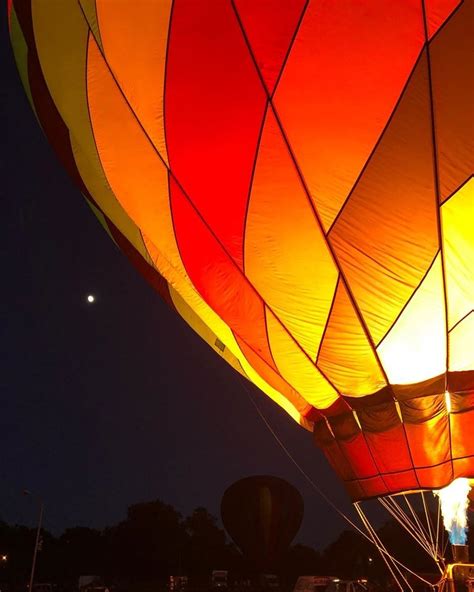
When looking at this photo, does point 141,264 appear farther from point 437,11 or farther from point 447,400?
point 437,11

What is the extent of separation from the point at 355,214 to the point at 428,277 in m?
0.52

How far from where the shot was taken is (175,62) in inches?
130

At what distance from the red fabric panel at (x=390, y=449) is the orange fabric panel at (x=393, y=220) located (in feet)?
1.99

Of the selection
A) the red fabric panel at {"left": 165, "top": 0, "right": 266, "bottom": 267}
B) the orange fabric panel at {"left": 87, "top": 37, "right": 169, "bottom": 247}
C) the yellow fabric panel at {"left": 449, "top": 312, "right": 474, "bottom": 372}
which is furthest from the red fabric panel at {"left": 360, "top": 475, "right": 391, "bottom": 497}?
the orange fabric panel at {"left": 87, "top": 37, "right": 169, "bottom": 247}

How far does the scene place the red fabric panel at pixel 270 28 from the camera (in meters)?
2.83

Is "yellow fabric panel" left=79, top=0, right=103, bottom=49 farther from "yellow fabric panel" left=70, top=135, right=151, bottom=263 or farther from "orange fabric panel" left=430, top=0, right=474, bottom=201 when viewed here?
"orange fabric panel" left=430, top=0, right=474, bottom=201

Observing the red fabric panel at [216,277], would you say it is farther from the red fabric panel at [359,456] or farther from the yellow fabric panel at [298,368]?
the red fabric panel at [359,456]

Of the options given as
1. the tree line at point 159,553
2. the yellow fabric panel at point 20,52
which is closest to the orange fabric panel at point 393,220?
the yellow fabric panel at point 20,52

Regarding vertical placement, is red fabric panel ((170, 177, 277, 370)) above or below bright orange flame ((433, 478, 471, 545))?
above

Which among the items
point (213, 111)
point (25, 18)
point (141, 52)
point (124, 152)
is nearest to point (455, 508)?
point (213, 111)

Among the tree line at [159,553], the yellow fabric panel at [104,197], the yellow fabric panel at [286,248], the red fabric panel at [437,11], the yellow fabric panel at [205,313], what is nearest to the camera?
the red fabric panel at [437,11]

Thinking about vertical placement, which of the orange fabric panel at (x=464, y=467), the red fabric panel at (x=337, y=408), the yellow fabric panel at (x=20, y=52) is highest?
the yellow fabric panel at (x=20, y=52)

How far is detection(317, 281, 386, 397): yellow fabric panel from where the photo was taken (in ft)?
11.7

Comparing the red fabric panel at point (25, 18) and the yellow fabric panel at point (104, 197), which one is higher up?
the red fabric panel at point (25, 18)
